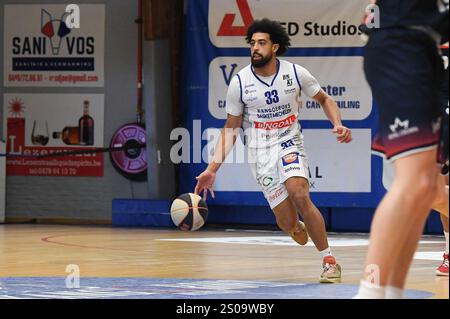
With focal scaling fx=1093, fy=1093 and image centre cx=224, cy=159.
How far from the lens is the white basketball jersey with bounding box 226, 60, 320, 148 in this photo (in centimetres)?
907

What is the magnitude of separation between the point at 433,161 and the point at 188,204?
400 centimetres

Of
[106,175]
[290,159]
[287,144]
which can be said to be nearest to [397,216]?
[290,159]

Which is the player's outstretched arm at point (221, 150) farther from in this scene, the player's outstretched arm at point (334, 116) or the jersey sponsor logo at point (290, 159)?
the player's outstretched arm at point (334, 116)

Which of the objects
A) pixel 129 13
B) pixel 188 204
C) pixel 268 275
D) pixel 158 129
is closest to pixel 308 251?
pixel 268 275

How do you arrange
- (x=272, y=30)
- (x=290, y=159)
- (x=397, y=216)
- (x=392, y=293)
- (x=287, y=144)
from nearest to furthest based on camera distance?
1. (x=397, y=216)
2. (x=392, y=293)
3. (x=290, y=159)
4. (x=287, y=144)
5. (x=272, y=30)

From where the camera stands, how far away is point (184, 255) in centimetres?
1145

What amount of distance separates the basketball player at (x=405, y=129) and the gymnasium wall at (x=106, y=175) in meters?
14.0

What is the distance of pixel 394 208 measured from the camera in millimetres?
4402

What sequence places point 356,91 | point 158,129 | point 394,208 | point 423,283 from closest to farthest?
point 394,208 < point 423,283 < point 356,91 < point 158,129

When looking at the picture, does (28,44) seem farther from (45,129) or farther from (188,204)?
(188,204)

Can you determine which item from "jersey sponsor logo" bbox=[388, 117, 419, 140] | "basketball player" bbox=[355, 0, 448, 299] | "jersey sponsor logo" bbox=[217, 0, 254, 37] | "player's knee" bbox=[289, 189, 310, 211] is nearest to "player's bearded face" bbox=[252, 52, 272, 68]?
"player's knee" bbox=[289, 189, 310, 211]

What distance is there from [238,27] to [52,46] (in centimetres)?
356

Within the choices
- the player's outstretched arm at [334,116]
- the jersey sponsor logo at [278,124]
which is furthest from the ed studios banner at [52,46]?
the player's outstretched arm at [334,116]

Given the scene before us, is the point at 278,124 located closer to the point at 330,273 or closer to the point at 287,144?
the point at 287,144
